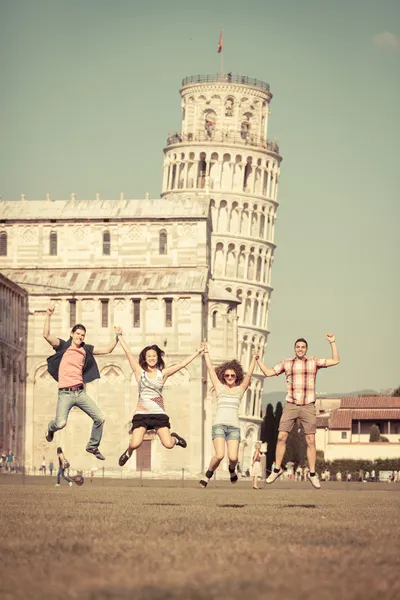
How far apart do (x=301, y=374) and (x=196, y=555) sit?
11.7 meters

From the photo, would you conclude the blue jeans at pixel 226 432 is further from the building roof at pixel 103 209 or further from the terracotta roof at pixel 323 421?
the terracotta roof at pixel 323 421

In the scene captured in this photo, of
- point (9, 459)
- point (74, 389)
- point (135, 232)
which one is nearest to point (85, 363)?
point (74, 389)

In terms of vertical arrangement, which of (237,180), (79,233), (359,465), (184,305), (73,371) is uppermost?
(237,180)

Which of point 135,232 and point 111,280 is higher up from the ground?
point 135,232

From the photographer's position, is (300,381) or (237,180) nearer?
(300,381)

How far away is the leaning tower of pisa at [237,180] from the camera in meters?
144

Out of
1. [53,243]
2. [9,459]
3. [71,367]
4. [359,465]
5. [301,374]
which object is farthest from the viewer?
[359,465]

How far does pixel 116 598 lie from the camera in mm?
7914

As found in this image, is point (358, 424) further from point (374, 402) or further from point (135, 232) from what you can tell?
point (135, 232)

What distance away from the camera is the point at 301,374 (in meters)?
22.2

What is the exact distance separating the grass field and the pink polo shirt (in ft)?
18.9

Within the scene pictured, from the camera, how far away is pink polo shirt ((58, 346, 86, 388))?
74.4ft

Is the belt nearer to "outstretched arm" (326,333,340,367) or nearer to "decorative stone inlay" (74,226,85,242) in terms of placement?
"outstretched arm" (326,333,340,367)

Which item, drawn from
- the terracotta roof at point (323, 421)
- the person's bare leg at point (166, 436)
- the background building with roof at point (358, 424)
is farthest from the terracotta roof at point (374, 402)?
the person's bare leg at point (166, 436)
